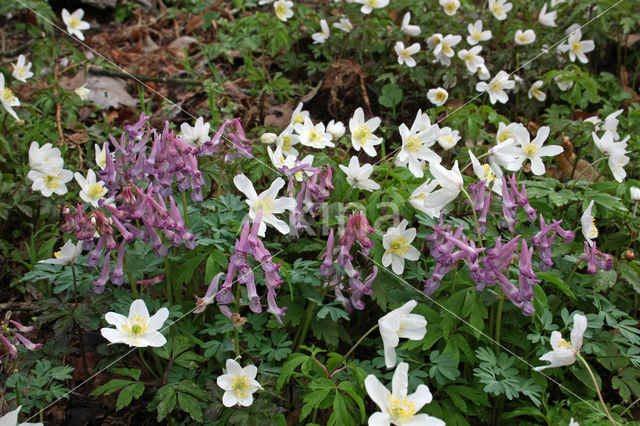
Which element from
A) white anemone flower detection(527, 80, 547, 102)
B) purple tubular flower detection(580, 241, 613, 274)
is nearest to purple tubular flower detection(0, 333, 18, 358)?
purple tubular flower detection(580, 241, 613, 274)

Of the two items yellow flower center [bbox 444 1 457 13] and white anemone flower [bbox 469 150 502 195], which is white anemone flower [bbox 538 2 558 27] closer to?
yellow flower center [bbox 444 1 457 13]

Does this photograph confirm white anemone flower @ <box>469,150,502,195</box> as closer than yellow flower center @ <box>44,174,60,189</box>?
Yes

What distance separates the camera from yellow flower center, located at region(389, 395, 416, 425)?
2.04 meters

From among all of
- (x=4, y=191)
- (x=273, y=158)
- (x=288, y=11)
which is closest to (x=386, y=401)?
(x=273, y=158)

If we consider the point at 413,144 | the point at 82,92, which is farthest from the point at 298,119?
the point at 82,92

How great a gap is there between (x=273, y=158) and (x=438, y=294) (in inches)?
39.6

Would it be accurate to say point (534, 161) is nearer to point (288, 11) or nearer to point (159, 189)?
point (159, 189)

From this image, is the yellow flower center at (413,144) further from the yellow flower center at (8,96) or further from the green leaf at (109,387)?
the yellow flower center at (8,96)

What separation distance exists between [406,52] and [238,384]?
9.49ft

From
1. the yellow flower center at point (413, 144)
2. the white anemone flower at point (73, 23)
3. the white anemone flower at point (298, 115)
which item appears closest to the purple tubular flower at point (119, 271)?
the white anemone flower at point (298, 115)

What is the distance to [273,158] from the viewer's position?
2.83 m

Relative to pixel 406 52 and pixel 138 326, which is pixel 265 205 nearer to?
pixel 138 326

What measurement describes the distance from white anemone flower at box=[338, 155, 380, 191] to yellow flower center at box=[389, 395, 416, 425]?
1003 millimetres

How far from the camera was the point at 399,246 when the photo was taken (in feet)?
8.35
